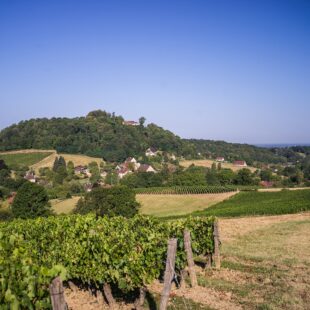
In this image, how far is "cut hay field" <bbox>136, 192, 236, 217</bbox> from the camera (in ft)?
180

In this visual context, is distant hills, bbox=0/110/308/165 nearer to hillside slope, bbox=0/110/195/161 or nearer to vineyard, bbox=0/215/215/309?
hillside slope, bbox=0/110/195/161

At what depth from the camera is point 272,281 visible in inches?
463

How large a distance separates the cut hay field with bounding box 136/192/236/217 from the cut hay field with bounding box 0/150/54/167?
77.1 meters

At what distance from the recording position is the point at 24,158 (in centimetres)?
13362

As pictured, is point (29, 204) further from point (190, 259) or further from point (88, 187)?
point (88, 187)

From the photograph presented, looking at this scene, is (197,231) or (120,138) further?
(120,138)

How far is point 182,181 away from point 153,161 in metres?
56.7

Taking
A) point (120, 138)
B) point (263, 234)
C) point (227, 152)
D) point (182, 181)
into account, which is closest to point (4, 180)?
point (182, 181)

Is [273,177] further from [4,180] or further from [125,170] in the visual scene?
[4,180]

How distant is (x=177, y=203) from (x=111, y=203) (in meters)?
13.0

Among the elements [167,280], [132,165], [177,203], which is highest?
[167,280]

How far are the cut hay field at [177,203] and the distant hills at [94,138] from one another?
256 feet

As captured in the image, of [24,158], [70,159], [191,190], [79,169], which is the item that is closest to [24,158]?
[24,158]

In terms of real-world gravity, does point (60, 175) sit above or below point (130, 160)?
below
